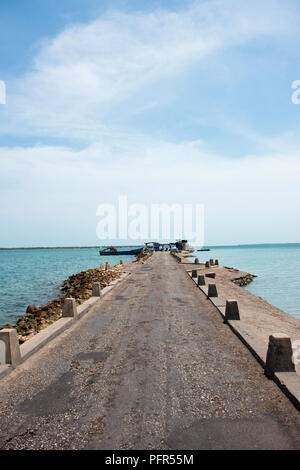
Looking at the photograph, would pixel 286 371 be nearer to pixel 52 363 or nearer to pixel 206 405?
pixel 206 405

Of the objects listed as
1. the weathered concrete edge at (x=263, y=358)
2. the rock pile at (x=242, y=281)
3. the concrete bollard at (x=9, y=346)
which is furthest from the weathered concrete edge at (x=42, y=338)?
the rock pile at (x=242, y=281)

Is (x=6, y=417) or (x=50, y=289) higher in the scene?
(x=6, y=417)

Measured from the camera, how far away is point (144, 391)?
6.19 m

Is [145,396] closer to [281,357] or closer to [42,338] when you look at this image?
[281,357]

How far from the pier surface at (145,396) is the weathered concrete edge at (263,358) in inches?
6.9

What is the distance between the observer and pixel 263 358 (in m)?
7.53

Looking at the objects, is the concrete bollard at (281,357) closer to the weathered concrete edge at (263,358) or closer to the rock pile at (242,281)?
the weathered concrete edge at (263,358)

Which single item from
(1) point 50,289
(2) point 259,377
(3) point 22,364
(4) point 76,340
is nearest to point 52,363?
(3) point 22,364

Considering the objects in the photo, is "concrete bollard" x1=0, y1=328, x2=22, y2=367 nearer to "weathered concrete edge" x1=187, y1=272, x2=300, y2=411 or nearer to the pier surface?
the pier surface

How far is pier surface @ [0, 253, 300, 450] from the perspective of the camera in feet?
15.5

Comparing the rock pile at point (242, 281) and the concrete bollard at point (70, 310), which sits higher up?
the concrete bollard at point (70, 310)

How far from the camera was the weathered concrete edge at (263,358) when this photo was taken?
5827mm

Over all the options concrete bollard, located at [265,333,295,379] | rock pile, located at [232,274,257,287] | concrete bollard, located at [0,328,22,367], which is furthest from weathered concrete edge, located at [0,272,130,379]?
rock pile, located at [232,274,257,287]
